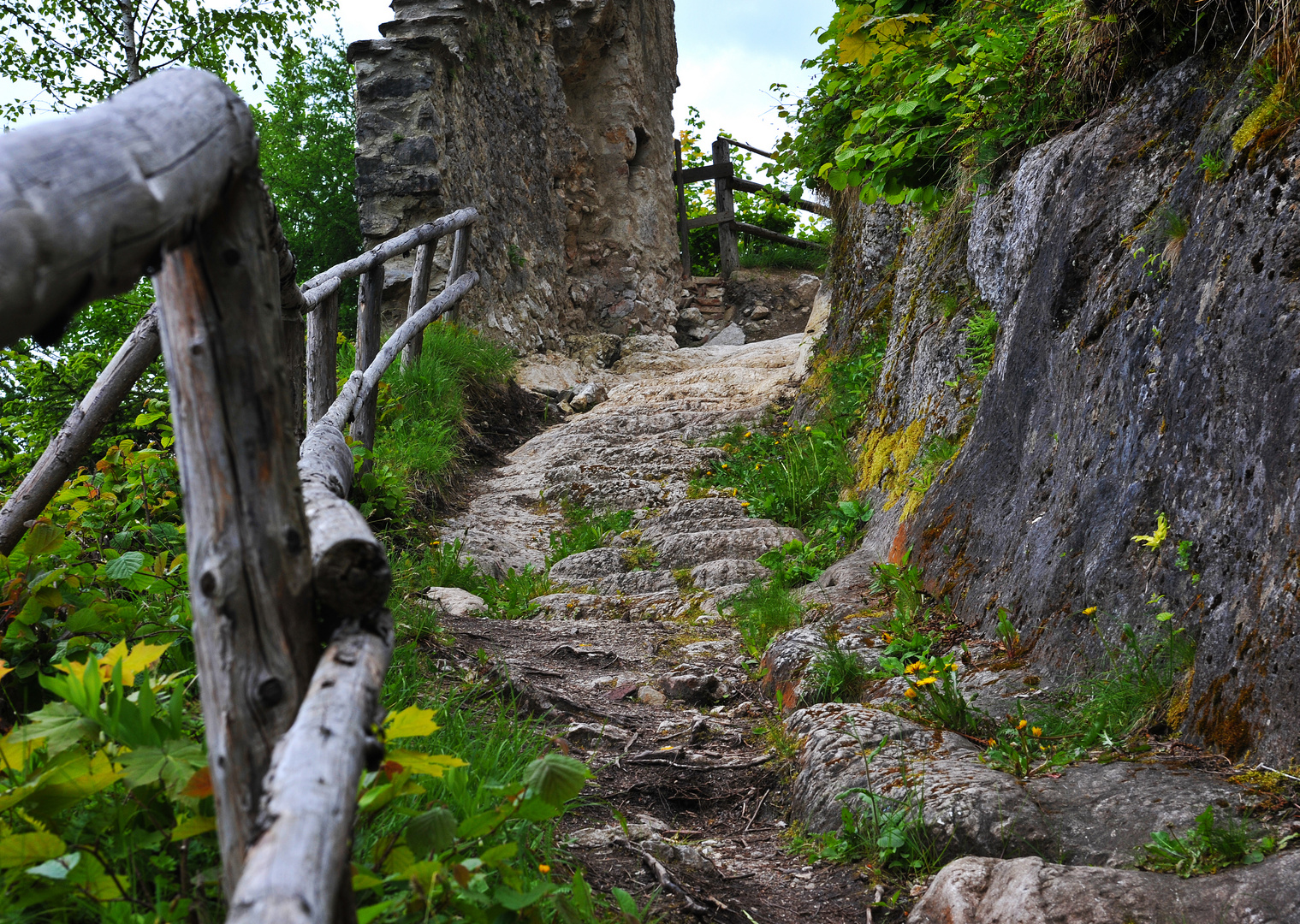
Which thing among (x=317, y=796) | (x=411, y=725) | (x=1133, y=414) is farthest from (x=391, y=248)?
(x=317, y=796)

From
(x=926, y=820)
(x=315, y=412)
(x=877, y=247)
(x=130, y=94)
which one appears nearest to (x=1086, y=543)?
(x=926, y=820)

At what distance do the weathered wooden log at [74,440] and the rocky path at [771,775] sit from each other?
4.37ft

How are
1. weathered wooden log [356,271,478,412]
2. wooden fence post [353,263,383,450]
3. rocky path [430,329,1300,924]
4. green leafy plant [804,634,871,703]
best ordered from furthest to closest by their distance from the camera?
wooden fence post [353,263,383,450], weathered wooden log [356,271,478,412], green leafy plant [804,634,871,703], rocky path [430,329,1300,924]

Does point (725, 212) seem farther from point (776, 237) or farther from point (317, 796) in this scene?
point (317, 796)

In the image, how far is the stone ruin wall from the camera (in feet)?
24.2

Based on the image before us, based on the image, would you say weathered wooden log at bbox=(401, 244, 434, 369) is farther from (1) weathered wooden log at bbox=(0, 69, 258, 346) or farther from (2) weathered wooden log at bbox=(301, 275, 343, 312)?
(1) weathered wooden log at bbox=(0, 69, 258, 346)

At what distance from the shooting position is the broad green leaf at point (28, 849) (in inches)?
38.9

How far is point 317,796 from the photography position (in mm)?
717

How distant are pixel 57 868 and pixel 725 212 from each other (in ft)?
45.4

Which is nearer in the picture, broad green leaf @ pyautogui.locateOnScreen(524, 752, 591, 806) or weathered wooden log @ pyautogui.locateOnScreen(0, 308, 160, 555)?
broad green leaf @ pyautogui.locateOnScreen(524, 752, 591, 806)

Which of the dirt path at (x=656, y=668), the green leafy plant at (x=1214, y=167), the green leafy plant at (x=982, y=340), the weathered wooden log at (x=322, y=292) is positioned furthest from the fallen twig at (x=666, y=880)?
the green leafy plant at (x=982, y=340)

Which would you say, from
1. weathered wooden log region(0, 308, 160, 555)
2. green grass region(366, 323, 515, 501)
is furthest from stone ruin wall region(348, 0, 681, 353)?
weathered wooden log region(0, 308, 160, 555)

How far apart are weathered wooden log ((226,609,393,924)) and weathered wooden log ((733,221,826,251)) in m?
13.9

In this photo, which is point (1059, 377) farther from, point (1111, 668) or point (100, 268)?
point (100, 268)
